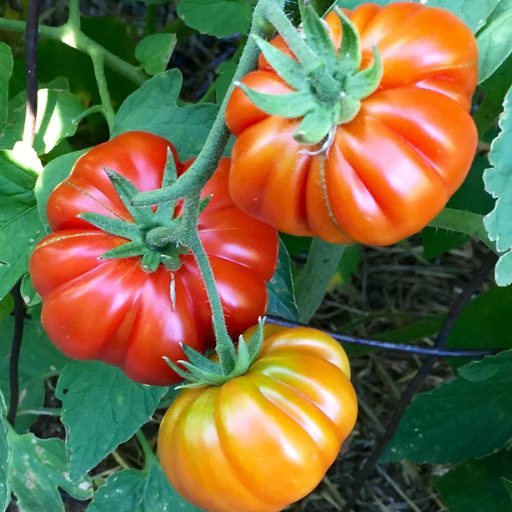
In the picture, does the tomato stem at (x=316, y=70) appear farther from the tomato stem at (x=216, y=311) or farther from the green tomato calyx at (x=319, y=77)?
the tomato stem at (x=216, y=311)

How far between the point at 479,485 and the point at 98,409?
2.52ft

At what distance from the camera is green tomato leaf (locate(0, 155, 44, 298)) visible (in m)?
0.73

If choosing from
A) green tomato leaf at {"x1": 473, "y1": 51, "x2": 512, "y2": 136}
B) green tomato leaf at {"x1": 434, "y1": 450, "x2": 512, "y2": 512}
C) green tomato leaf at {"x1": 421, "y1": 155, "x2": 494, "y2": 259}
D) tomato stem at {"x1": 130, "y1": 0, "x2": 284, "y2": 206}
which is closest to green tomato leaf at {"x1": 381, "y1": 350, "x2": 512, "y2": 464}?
green tomato leaf at {"x1": 434, "y1": 450, "x2": 512, "y2": 512}

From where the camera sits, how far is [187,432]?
53 cm

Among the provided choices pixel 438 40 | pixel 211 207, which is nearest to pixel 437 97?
pixel 438 40

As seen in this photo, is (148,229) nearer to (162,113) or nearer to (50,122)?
(162,113)

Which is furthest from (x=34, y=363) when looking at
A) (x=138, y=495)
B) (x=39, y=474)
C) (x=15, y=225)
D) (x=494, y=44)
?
(x=494, y=44)

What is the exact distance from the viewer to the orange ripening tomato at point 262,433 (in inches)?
19.7

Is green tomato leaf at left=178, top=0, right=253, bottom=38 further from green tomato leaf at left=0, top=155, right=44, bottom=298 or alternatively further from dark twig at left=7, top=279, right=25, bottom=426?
dark twig at left=7, top=279, right=25, bottom=426

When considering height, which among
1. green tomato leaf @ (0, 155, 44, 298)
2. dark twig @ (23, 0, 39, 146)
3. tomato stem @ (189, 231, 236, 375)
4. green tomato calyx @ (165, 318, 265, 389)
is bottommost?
green tomato leaf @ (0, 155, 44, 298)

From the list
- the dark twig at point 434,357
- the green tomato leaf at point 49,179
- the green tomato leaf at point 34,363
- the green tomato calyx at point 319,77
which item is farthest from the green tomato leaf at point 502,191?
the green tomato leaf at point 34,363

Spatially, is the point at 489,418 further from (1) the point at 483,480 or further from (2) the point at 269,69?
(2) the point at 269,69

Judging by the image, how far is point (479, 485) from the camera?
108 centimetres

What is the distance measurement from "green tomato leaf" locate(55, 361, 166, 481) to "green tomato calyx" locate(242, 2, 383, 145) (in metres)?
0.51
